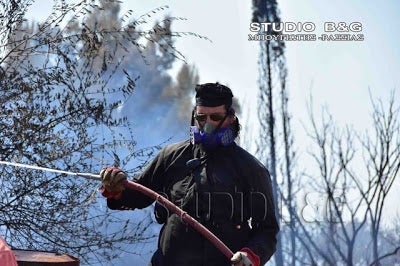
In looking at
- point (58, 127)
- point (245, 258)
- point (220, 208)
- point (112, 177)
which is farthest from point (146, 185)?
point (58, 127)

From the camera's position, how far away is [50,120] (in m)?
8.32

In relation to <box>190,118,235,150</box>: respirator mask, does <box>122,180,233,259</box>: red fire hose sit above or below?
below

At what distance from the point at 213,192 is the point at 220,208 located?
0.09 m

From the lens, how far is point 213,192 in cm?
469

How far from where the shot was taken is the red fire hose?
14.5 ft

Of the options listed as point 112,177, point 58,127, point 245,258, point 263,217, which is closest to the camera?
point 245,258

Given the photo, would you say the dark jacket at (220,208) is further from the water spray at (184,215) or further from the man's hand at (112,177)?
the man's hand at (112,177)

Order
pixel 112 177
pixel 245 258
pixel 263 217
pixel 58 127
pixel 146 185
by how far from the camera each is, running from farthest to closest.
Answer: pixel 58 127 → pixel 146 185 → pixel 263 217 → pixel 112 177 → pixel 245 258

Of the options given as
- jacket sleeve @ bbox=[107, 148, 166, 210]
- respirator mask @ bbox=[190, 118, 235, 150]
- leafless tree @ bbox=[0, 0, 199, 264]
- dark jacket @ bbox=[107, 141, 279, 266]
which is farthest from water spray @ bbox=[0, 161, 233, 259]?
leafless tree @ bbox=[0, 0, 199, 264]

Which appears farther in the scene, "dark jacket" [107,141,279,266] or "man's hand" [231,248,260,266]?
"dark jacket" [107,141,279,266]

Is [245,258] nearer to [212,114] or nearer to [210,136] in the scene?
[210,136]

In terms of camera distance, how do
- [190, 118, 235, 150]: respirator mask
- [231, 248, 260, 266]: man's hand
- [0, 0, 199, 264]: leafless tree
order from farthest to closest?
1. [0, 0, 199, 264]: leafless tree
2. [190, 118, 235, 150]: respirator mask
3. [231, 248, 260, 266]: man's hand

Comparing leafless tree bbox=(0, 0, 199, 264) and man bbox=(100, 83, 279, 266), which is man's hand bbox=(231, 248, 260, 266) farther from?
leafless tree bbox=(0, 0, 199, 264)

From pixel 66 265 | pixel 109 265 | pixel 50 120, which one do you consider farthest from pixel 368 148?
pixel 66 265
